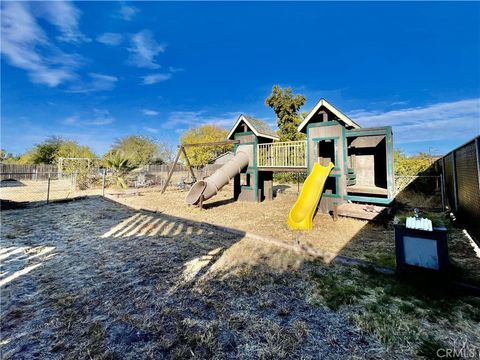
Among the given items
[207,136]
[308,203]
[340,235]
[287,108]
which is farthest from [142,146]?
[340,235]

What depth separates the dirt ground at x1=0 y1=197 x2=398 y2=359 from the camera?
7.50 feet

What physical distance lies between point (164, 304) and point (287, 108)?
85.7ft

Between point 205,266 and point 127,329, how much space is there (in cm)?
180

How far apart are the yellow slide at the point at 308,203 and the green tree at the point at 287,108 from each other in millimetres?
18646

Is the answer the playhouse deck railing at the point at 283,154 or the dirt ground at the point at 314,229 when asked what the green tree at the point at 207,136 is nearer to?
the playhouse deck railing at the point at 283,154

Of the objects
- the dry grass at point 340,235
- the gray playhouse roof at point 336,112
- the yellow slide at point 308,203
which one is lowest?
the dry grass at point 340,235

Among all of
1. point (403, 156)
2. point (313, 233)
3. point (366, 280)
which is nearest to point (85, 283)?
point (366, 280)

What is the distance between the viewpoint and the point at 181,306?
3.00 meters

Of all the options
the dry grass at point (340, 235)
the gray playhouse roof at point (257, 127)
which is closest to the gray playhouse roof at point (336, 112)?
the gray playhouse roof at point (257, 127)

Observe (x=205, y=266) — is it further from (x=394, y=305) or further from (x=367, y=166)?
(x=367, y=166)

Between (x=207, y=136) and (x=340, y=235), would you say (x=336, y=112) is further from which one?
(x=207, y=136)

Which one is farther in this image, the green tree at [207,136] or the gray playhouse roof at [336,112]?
the green tree at [207,136]

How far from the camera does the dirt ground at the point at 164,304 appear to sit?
2.29 metres

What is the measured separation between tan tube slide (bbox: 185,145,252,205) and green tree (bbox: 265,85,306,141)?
1494 centimetres
